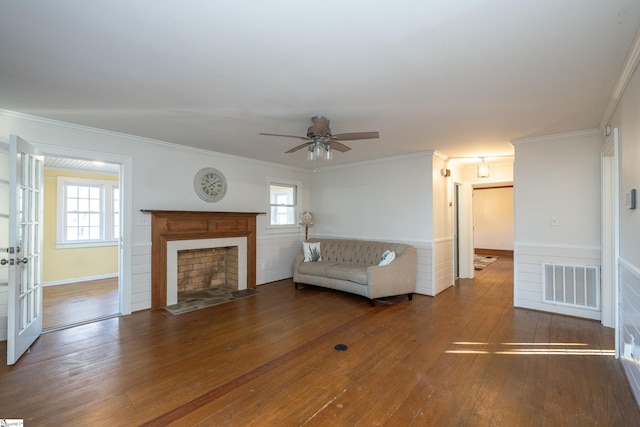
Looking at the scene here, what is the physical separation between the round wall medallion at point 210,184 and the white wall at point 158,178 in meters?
0.08

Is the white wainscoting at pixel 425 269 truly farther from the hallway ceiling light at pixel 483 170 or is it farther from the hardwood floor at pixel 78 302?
the hardwood floor at pixel 78 302

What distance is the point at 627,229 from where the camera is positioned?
240cm

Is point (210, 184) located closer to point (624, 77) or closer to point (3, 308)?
point (3, 308)

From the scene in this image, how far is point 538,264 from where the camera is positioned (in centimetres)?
411

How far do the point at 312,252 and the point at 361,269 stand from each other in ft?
4.10

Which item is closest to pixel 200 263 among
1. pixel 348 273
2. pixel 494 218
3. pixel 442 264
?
pixel 348 273

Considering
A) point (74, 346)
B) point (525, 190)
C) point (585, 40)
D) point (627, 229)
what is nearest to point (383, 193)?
point (525, 190)

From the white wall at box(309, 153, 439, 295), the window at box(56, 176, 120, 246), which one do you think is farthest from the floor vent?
the window at box(56, 176, 120, 246)

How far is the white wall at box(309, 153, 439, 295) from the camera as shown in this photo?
497 centimetres

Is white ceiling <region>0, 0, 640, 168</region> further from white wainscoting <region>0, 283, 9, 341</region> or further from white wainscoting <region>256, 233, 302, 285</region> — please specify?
white wainscoting <region>256, 233, 302, 285</region>

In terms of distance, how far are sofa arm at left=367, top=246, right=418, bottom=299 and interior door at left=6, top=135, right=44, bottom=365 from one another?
388 cm

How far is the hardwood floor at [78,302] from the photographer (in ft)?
12.3

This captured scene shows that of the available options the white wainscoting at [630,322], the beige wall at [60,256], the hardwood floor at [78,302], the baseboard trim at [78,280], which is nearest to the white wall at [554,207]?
the white wainscoting at [630,322]

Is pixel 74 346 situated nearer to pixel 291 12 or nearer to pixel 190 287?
pixel 190 287
